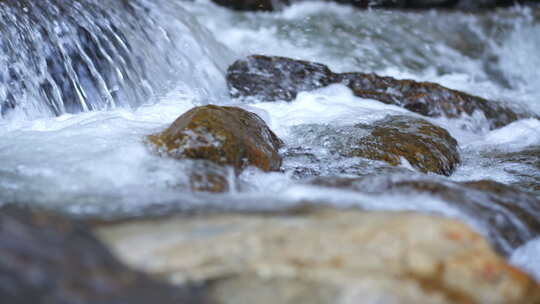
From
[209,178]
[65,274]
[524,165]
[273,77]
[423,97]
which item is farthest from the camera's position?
[273,77]

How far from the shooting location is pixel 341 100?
6.66 metres

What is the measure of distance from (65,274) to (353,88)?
5.55 m

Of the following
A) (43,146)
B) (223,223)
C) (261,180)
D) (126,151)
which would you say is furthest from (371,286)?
(43,146)

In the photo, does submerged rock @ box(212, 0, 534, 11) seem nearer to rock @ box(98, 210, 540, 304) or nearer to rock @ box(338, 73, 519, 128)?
rock @ box(338, 73, 519, 128)

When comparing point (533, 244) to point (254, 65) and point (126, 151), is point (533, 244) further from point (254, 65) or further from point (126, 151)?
point (254, 65)

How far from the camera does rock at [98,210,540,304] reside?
1.91m

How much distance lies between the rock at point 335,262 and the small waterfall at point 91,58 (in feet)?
11.2

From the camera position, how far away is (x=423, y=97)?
6.78m

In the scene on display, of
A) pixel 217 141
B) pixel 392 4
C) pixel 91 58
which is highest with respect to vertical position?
pixel 217 141

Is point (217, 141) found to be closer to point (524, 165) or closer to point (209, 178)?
point (209, 178)

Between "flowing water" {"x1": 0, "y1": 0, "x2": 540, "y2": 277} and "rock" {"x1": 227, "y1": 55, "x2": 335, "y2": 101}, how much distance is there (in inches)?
6.7

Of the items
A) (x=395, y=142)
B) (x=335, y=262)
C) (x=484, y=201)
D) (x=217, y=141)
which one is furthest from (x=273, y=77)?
(x=335, y=262)

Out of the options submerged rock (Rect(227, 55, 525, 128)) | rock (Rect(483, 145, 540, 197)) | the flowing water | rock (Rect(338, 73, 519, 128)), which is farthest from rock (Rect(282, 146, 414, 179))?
rock (Rect(338, 73, 519, 128))

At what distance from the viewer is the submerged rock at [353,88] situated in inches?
264
